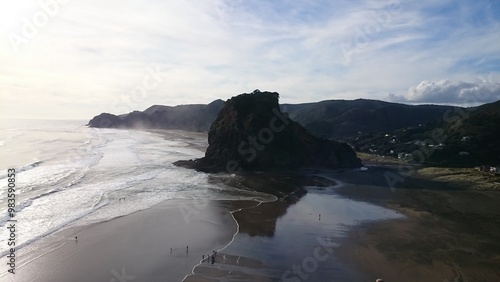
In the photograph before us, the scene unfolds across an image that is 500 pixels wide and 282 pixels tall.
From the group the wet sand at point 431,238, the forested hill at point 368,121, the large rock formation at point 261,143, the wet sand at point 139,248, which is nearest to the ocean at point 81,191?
the wet sand at point 139,248

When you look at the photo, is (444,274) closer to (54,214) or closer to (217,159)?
(54,214)

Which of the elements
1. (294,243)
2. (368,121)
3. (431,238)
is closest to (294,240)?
(294,243)

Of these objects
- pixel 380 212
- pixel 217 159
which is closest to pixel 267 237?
pixel 380 212

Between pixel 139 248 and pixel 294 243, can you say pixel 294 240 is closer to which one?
pixel 294 243

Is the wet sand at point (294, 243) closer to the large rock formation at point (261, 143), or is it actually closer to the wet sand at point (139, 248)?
the wet sand at point (139, 248)

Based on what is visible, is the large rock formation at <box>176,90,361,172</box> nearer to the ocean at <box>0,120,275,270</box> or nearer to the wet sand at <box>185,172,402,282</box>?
the ocean at <box>0,120,275,270</box>

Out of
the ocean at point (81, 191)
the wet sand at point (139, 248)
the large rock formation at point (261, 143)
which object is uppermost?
the large rock formation at point (261, 143)

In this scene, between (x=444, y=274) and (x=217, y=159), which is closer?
(x=444, y=274)

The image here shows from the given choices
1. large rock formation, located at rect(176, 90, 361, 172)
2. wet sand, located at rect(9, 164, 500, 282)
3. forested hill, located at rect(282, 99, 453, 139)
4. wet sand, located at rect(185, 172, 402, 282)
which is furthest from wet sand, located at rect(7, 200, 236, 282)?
forested hill, located at rect(282, 99, 453, 139)
